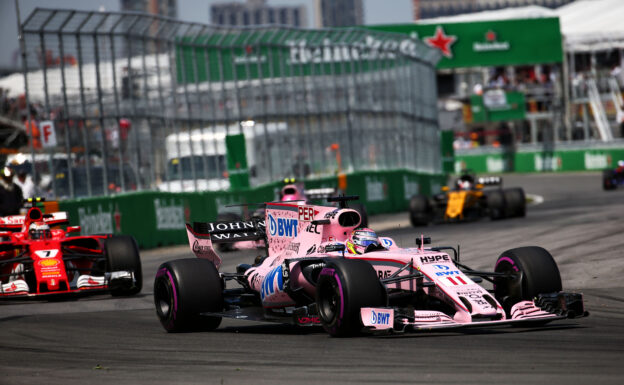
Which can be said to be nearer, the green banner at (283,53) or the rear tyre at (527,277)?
the rear tyre at (527,277)

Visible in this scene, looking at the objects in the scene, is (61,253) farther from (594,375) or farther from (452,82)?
(452,82)

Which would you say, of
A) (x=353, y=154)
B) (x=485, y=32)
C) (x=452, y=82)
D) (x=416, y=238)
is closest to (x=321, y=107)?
(x=353, y=154)

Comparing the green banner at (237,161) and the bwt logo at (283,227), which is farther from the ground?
the green banner at (237,161)

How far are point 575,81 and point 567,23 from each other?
521 inches

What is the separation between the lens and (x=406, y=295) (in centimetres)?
964

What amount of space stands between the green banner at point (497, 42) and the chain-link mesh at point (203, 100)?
1055 inches

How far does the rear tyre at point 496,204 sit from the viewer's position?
26991 mm

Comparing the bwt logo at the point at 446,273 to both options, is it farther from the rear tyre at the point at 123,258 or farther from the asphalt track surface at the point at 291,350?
the rear tyre at the point at 123,258

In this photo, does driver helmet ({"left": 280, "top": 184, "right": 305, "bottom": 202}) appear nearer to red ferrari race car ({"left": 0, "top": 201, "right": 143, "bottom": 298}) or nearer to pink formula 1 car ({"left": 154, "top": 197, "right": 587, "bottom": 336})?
red ferrari race car ({"left": 0, "top": 201, "right": 143, "bottom": 298})

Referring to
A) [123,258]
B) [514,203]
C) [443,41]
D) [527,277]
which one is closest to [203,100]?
[514,203]

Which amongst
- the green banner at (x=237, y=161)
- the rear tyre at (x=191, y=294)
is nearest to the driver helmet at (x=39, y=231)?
the rear tyre at (x=191, y=294)

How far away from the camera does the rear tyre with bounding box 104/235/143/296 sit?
585 inches

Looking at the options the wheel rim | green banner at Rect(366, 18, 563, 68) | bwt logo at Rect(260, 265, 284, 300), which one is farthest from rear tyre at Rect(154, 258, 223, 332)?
green banner at Rect(366, 18, 563, 68)

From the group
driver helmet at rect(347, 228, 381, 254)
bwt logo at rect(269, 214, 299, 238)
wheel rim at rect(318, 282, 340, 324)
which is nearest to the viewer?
wheel rim at rect(318, 282, 340, 324)
